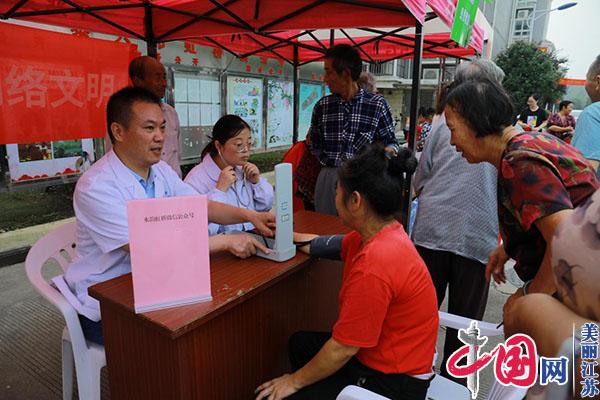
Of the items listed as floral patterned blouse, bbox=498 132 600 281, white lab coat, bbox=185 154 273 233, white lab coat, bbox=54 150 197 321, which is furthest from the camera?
white lab coat, bbox=185 154 273 233

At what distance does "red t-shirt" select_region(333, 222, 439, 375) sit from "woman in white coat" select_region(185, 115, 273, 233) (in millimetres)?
1099

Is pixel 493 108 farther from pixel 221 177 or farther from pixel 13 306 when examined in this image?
pixel 13 306

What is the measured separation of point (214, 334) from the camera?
4.42ft

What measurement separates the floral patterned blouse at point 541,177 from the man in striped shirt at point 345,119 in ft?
5.27

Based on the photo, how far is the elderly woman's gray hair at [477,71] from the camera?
186 cm

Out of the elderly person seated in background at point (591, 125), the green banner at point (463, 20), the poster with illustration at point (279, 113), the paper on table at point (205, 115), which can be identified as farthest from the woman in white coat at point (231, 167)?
the poster with illustration at point (279, 113)

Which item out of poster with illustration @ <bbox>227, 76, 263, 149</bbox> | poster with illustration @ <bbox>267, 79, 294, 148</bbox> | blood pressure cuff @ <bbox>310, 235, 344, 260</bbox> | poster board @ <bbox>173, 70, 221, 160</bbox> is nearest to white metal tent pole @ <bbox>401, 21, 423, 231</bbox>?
blood pressure cuff @ <bbox>310, 235, 344, 260</bbox>

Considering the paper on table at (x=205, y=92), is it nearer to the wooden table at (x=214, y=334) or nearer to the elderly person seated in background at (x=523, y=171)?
the wooden table at (x=214, y=334)

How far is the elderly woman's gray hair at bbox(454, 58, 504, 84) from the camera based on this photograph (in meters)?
1.86

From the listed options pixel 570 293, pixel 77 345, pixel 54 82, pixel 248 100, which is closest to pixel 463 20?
pixel 570 293

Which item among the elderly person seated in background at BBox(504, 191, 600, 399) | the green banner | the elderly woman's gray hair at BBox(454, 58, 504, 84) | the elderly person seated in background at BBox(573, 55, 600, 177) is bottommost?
the elderly person seated in background at BBox(504, 191, 600, 399)

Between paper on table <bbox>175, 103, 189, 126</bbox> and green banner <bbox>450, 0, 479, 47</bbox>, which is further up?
green banner <bbox>450, 0, 479, 47</bbox>

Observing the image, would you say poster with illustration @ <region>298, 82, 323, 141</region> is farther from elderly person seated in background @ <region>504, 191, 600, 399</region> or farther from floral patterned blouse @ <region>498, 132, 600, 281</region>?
elderly person seated in background @ <region>504, 191, 600, 399</region>

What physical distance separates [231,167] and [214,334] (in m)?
1.16
